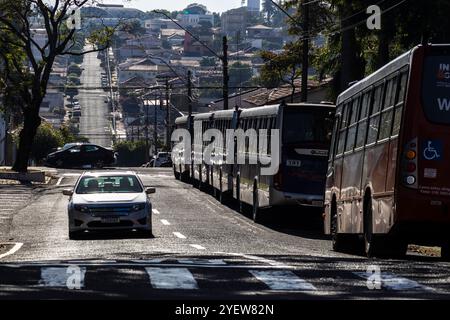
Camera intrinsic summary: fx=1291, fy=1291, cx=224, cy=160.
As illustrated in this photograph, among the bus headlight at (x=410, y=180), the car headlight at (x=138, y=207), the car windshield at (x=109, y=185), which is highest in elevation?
the bus headlight at (x=410, y=180)

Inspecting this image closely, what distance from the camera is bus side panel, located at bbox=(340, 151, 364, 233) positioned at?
2097 cm

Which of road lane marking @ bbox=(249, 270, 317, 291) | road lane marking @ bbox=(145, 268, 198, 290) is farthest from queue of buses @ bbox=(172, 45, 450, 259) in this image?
road lane marking @ bbox=(145, 268, 198, 290)

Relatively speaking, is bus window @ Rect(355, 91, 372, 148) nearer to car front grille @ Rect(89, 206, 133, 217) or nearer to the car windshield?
car front grille @ Rect(89, 206, 133, 217)

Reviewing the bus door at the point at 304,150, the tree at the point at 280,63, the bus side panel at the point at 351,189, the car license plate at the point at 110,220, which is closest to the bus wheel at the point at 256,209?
the bus door at the point at 304,150

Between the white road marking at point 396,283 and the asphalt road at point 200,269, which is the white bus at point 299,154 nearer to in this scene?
the asphalt road at point 200,269

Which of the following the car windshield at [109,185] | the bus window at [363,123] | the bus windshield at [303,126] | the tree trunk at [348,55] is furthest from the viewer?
the tree trunk at [348,55]

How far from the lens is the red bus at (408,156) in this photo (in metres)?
17.2

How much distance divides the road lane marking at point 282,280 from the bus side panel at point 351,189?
627cm

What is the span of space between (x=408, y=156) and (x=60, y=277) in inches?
218

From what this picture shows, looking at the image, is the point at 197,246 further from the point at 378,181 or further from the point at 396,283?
the point at 396,283

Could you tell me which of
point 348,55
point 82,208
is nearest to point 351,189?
point 82,208

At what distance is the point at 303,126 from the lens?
101 ft
